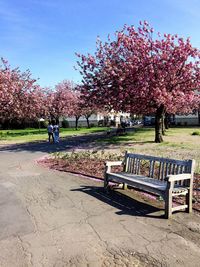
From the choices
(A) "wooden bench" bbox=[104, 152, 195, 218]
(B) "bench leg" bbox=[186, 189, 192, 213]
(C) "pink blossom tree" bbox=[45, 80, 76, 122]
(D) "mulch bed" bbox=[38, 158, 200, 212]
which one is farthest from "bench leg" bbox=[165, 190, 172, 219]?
(C) "pink blossom tree" bbox=[45, 80, 76, 122]

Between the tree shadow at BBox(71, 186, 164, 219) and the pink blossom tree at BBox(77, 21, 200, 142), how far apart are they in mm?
12842

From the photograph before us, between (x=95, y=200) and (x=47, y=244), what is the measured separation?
246cm

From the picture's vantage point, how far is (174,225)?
5504 mm

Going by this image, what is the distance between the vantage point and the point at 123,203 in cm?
684

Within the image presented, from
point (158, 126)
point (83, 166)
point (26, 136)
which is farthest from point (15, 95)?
point (83, 166)

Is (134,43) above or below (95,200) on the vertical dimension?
above

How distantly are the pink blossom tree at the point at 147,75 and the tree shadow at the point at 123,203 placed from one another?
1284cm

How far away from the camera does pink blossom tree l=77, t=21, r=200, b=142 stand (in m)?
20.5

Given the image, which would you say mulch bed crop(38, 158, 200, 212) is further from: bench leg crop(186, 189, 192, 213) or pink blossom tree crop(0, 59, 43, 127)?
pink blossom tree crop(0, 59, 43, 127)

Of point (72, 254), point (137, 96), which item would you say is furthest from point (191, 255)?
point (137, 96)

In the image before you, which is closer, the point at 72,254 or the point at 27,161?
the point at 72,254

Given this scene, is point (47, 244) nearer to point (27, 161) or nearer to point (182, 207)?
point (182, 207)

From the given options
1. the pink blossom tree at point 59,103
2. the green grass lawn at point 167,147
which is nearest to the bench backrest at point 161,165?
the green grass lawn at point 167,147

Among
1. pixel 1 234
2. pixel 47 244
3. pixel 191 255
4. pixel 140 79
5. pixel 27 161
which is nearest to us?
pixel 191 255
